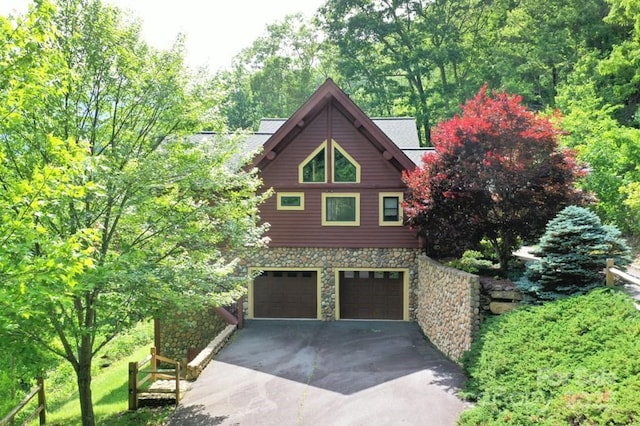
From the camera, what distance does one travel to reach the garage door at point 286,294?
1727 cm

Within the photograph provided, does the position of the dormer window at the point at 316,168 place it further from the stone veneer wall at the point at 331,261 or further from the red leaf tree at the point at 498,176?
the red leaf tree at the point at 498,176

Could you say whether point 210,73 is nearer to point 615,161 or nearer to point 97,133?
point 97,133

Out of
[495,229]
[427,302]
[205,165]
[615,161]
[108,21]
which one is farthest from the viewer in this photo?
[615,161]

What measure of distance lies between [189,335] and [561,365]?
41.1 feet

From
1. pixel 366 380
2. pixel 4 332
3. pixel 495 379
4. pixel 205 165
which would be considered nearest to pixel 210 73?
pixel 205 165

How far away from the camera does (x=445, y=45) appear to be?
30.9 meters

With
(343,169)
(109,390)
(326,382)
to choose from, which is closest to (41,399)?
(109,390)

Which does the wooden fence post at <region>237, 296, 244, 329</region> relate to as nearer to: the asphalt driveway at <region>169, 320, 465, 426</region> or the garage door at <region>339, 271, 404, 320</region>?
the asphalt driveway at <region>169, 320, 465, 426</region>

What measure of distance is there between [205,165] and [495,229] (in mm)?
8051

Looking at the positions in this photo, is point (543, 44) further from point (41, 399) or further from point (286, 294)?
point (41, 399)

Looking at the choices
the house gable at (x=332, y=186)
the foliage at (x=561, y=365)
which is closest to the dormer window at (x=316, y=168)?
the house gable at (x=332, y=186)

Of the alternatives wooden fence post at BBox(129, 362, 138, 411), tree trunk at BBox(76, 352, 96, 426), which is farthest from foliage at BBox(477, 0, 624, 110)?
tree trunk at BBox(76, 352, 96, 426)

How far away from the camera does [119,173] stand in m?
8.67

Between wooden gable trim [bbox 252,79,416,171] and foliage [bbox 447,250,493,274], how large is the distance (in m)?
3.54
